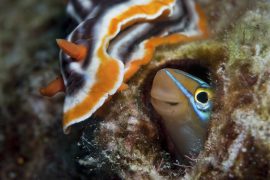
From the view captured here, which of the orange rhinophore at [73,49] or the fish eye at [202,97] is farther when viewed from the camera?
the orange rhinophore at [73,49]

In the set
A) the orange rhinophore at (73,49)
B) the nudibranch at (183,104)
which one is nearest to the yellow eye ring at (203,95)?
the nudibranch at (183,104)

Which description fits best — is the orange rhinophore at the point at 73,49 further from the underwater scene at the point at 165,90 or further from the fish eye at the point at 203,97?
the fish eye at the point at 203,97

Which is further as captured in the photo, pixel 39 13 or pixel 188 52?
pixel 39 13

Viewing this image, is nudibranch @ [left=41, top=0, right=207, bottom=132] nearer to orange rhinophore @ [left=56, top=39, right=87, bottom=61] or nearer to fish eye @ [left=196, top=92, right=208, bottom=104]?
orange rhinophore @ [left=56, top=39, right=87, bottom=61]

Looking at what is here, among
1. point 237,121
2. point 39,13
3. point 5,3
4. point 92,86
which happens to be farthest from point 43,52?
point 237,121

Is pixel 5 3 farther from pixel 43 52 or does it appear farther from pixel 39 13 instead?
pixel 43 52

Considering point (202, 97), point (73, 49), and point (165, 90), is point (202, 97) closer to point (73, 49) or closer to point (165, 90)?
point (165, 90)

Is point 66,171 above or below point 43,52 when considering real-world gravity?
below
